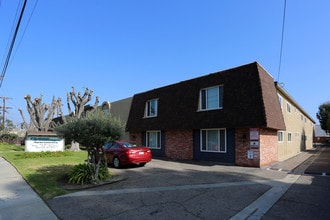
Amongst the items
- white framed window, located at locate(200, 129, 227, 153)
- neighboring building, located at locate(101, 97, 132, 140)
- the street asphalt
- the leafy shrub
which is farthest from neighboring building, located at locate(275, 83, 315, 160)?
neighboring building, located at locate(101, 97, 132, 140)

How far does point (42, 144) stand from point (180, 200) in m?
19.0

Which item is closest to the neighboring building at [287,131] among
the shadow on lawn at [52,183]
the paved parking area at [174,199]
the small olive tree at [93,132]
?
the paved parking area at [174,199]

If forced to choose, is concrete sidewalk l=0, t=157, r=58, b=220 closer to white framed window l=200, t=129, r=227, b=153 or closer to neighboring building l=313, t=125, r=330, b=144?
white framed window l=200, t=129, r=227, b=153

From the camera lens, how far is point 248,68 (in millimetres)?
14422

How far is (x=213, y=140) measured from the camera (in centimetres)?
1575

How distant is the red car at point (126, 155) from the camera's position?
13312 millimetres

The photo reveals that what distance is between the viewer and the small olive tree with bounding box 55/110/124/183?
9.20 meters

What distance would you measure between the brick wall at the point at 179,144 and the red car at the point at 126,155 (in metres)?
3.99

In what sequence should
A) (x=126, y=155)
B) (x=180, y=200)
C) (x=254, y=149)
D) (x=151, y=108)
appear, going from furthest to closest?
(x=151, y=108), (x=254, y=149), (x=126, y=155), (x=180, y=200)

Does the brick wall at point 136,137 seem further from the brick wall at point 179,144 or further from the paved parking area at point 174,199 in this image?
A: the paved parking area at point 174,199

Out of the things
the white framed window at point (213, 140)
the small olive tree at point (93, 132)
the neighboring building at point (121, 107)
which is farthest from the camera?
the neighboring building at point (121, 107)

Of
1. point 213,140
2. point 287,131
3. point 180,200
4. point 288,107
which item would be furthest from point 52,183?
point 288,107

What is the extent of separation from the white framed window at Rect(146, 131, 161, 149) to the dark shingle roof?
0.88 metres

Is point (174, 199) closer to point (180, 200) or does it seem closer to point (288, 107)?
point (180, 200)
